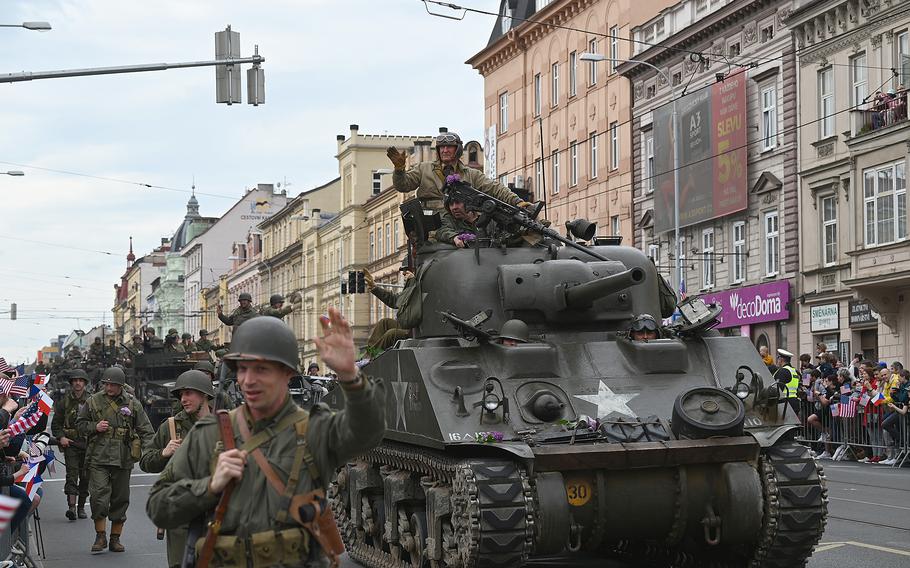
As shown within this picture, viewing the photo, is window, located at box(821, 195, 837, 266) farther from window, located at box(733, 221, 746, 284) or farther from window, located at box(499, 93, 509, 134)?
window, located at box(499, 93, 509, 134)

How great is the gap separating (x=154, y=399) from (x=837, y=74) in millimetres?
16927

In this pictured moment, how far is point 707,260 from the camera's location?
40.6 metres

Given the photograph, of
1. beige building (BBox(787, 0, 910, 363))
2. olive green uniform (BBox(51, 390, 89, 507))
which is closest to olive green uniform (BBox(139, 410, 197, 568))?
olive green uniform (BBox(51, 390, 89, 507))

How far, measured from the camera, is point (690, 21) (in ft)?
135

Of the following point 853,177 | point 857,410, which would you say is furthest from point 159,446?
point 853,177

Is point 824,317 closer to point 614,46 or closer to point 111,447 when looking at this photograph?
point 614,46

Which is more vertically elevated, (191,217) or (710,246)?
(191,217)

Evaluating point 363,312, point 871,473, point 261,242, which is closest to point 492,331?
point 871,473

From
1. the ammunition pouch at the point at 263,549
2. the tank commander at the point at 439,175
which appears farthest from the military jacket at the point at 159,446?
the ammunition pouch at the point at 263,549

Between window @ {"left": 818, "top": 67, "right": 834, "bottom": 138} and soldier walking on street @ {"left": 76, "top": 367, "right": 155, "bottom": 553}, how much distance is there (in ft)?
73.8

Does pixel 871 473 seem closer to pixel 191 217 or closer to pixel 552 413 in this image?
pixel 552 413

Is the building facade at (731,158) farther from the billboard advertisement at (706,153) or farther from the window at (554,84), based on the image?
the window at (554,84)

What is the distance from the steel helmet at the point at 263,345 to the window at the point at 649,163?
39142mm

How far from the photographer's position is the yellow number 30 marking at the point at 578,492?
32.7 ft
